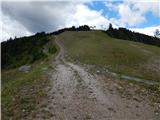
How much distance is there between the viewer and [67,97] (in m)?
20.4

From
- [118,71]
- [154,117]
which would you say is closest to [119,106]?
[154,117]

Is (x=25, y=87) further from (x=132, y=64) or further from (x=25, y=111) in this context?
(x=132, y=64)

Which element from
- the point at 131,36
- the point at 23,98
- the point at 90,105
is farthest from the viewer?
the point at 131,36

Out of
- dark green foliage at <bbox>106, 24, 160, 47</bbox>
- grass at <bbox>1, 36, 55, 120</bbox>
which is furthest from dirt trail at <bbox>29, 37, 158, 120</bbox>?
dark green foliage at <bbox>106, 24, 160, 47</bbox>

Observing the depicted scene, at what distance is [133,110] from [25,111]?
702cm

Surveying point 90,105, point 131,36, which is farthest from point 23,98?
point 131,36

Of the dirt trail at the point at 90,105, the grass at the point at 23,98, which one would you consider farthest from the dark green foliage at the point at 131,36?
the dirt trail at the point at 90,105

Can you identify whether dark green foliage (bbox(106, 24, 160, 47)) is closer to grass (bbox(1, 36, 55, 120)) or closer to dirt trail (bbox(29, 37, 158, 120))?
grass (bbox(1, 36, 55, 120))

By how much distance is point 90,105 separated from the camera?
18.6 meters

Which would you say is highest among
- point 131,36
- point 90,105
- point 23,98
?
point 131,36

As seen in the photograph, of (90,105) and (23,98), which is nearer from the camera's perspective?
(90,105)

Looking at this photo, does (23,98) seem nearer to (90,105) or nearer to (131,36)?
(90,105)

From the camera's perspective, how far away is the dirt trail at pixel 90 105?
A: 16516 millimetres

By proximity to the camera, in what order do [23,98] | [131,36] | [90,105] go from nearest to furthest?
[90,105]
[23,98]
[131,36]
